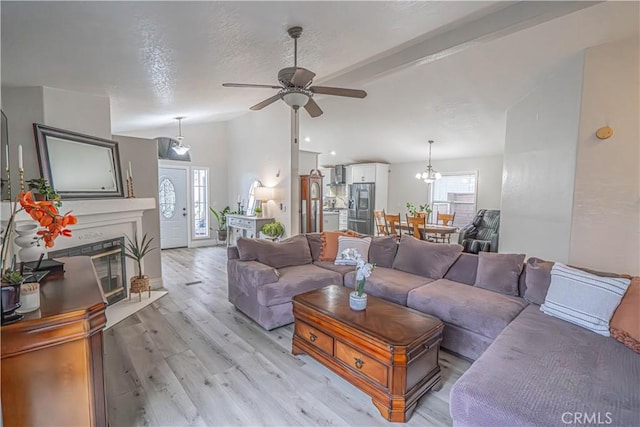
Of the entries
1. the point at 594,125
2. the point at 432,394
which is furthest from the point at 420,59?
the point at 432,394

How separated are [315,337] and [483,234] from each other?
4.45 m

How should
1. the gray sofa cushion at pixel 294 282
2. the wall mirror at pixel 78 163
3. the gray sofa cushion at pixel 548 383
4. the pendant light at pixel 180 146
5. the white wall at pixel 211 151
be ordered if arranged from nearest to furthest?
the gray sofa cushion at pixel 548 383
the gray sofa cushion at pixel 294 282
the wall mirror at pixel 78 163
the pendant light at pixel 180 146
the white wall at pixel 211 151

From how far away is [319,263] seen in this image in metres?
3.90

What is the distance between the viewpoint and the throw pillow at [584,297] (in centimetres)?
204

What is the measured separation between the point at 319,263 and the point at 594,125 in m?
3.29

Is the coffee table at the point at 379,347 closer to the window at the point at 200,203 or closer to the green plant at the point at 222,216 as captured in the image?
the green plant at the point at 222,216

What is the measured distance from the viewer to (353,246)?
3881mm

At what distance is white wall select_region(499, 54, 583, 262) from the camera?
127 inches

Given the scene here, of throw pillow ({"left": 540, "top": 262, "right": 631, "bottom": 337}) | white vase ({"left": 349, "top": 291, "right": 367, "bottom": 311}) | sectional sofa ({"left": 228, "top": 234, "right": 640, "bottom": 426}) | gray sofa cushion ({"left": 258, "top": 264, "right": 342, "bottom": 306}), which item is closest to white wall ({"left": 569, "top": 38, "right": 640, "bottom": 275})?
sectional sofa ({"left": 228, "top": 234, "right": 640, "bottom": 426})

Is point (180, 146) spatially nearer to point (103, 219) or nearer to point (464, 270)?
point (103, 219)

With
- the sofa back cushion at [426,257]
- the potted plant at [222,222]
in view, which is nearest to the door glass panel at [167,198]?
the potted plant at [222,222]

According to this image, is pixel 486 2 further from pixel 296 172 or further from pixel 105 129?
pixel 105 129

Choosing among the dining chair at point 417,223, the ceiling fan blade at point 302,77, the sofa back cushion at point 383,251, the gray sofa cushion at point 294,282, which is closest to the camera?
the ceiling fan blade at point 302,77

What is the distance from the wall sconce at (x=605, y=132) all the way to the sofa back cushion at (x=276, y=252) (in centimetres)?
333
